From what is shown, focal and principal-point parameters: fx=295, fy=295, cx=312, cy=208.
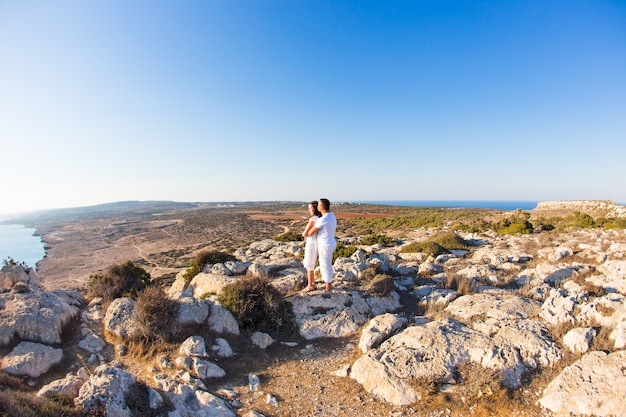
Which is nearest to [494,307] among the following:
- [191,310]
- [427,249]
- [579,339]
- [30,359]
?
[579,339]

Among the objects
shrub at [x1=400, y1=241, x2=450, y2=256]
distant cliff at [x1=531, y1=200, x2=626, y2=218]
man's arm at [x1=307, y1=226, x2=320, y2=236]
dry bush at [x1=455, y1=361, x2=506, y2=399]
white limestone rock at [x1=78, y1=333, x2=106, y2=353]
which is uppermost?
man's arm at [x1=307, y1=226, x2=320, y2=236]

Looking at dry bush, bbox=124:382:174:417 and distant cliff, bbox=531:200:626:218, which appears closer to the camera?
dry bush, bbox=124:382:174:417

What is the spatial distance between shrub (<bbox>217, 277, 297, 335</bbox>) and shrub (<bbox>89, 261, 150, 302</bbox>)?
382 centimetres

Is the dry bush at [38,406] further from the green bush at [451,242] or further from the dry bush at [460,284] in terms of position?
the green bush at [451,242]

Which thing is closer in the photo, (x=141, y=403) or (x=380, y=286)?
(x=141, y=403)

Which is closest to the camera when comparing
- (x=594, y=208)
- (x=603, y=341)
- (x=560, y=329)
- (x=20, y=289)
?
(x=603, y=341)

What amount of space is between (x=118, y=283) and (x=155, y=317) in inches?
178

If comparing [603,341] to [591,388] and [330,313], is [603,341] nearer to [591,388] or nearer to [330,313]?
[591,388]

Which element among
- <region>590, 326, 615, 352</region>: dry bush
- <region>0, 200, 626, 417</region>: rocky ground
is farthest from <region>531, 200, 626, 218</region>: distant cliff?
<region>590, 326, 615, 352</region>: dry bush

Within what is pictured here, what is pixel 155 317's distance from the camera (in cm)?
619

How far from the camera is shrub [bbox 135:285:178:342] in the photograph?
6164mm

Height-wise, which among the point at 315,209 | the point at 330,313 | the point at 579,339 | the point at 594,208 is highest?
the point at 315,209

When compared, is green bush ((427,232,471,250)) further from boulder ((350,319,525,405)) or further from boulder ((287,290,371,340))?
boulder ((350,319,525,405))

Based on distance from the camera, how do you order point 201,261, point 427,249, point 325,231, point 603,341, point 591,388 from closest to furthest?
1. point 591,388
2. point 603,341
3. point 325,231
4. point 201,261
5. point 427,249
